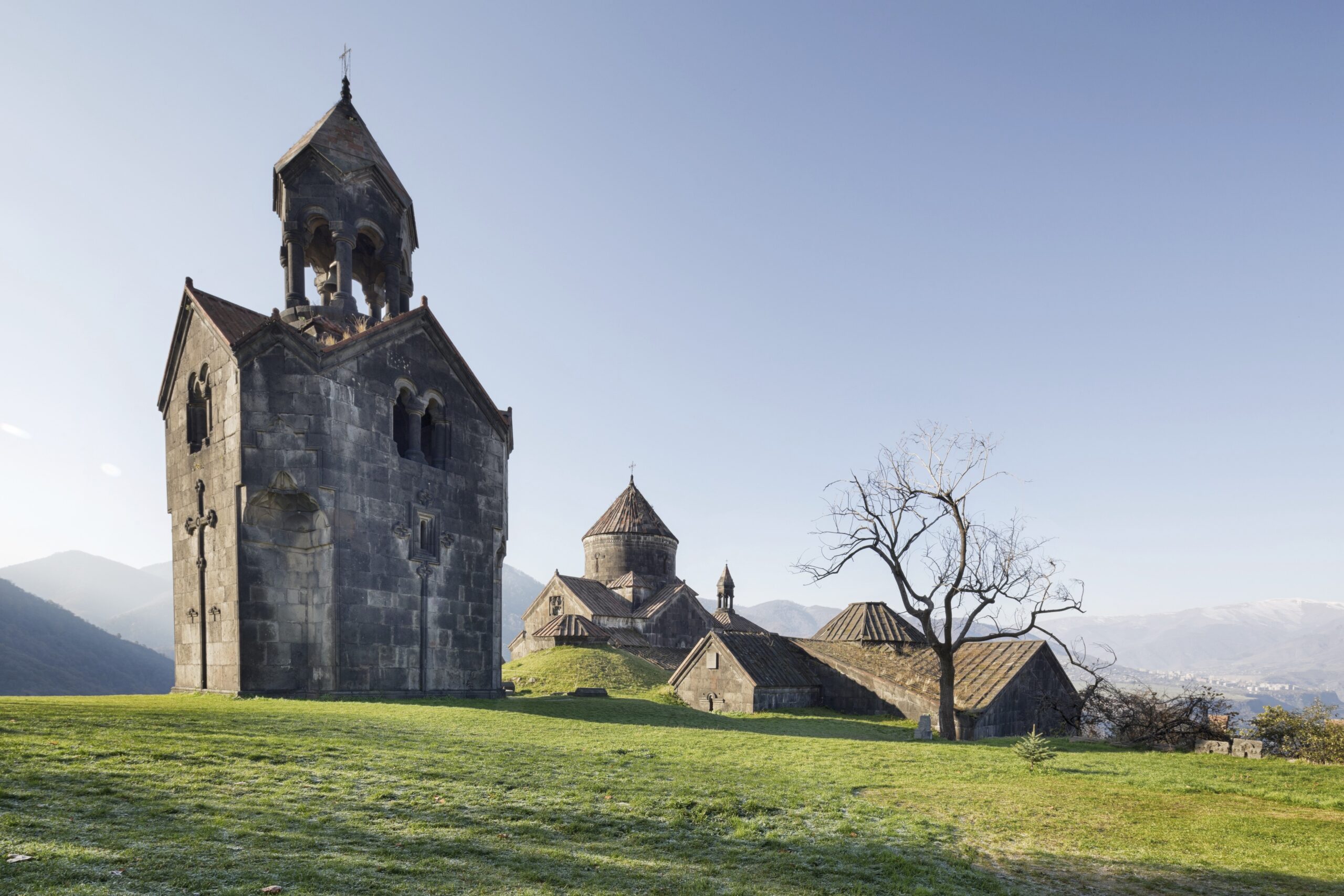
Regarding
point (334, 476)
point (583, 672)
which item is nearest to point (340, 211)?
point (334, 476)

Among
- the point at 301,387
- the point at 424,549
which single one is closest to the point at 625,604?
the point at 424,549

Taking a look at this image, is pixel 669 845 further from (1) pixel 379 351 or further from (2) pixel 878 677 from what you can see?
(2) pixel 878 677

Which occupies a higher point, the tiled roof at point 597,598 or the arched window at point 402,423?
the arched window at point 402,423

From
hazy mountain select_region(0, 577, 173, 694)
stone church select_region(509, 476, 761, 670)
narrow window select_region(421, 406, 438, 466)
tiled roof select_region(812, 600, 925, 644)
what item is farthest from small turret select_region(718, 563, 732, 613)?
hazy mountain select_region(0, 577, 173, 694)

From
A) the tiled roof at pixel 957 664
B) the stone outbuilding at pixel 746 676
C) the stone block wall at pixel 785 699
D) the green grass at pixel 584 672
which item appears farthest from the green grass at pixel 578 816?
the green grass at pixel 584 672

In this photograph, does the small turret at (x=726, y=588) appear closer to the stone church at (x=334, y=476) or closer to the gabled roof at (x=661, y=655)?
the gabled roof at (x=661, y=655)

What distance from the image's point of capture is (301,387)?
19.0m

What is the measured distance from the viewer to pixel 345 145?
24.0 meters

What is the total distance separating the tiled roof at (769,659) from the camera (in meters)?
27.5

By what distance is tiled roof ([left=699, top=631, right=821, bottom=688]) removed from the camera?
27.5 meters

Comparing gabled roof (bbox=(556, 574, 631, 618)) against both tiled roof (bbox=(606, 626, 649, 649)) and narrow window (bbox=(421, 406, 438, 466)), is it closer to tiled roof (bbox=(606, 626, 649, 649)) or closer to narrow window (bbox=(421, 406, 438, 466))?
tiled roof (bbox=(606, 626, 649, 649))

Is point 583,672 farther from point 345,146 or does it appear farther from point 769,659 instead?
point 345,146

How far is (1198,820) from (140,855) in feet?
37.0

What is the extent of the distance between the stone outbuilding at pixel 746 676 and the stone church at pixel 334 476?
27.6ft
